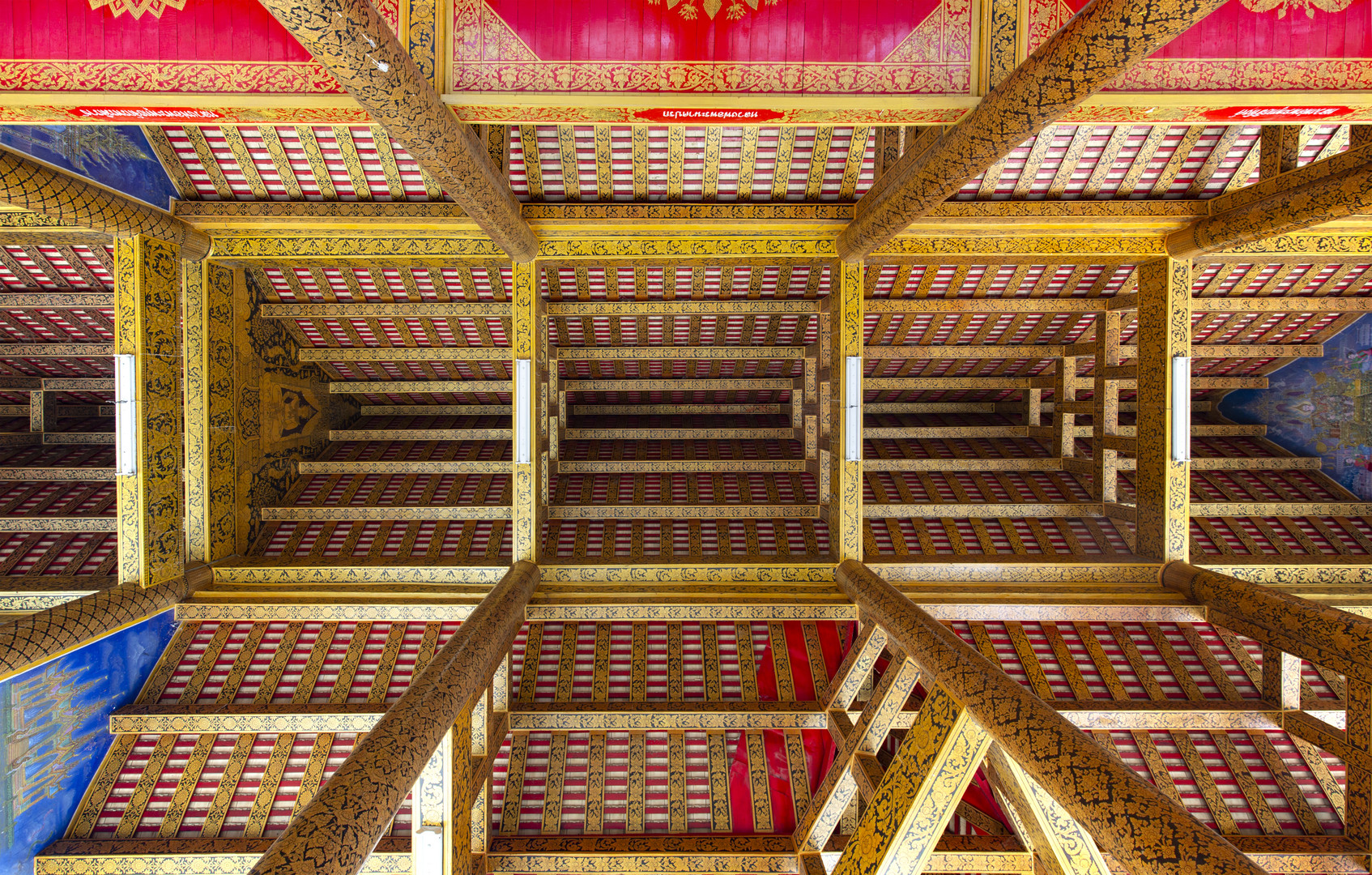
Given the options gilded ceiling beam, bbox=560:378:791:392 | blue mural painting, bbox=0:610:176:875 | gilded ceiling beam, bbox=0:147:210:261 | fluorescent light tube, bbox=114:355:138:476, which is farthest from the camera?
gilded ceiling beam, bbox=560:378:791:392

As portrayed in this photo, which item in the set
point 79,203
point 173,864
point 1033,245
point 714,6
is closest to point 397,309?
point 79,203

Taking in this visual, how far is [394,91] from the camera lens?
298 cm

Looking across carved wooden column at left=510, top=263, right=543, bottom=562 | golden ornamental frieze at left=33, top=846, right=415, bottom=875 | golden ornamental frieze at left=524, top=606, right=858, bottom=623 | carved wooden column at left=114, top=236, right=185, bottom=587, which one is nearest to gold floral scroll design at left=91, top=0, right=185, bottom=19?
carved wooden column at left=114, top=236, right=185, bottom=587

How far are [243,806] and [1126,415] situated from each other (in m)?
12.0

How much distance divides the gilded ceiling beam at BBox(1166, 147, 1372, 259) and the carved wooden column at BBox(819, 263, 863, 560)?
10.6 feet

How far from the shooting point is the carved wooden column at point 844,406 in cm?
610

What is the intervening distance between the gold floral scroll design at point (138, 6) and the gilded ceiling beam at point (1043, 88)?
A: 4.64 m

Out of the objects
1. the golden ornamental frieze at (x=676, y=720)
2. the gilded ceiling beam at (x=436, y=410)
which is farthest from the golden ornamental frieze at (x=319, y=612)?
the gilded ceiling beam at (x=436, y=410)

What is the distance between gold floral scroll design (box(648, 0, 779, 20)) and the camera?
357 centimetres

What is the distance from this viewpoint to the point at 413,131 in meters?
3.27

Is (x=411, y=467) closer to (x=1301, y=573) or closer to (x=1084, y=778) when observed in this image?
(x=1084, y=778)

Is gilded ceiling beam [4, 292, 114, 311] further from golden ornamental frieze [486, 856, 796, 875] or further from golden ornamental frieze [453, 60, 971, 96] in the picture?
golden ornamental frieze [486, 856, 796, 875]

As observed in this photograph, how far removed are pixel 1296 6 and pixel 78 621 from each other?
9.45 m

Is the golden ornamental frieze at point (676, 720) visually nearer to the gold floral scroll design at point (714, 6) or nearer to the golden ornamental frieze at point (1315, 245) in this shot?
the gold floral scroll design at point (714, 6)
